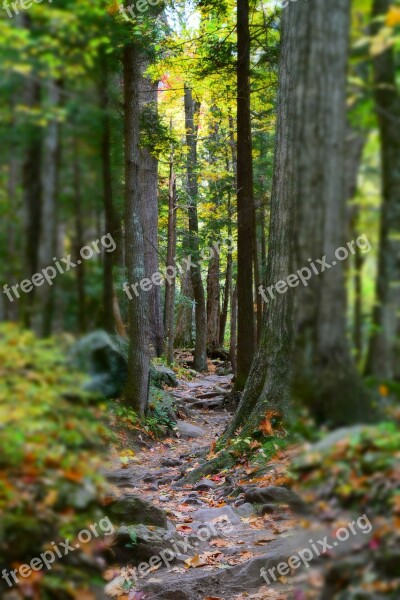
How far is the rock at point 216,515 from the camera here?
6562mm

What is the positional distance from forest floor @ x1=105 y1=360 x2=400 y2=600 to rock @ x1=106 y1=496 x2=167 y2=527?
0.11 feet

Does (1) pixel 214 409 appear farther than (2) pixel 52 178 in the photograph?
Yes

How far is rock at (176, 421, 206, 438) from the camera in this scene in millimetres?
13386

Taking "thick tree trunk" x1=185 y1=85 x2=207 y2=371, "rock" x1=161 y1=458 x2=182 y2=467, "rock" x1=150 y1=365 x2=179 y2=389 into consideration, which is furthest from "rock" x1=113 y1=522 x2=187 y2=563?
"thick tree trunk" x1=185 y1=85 x2=207 y2=371

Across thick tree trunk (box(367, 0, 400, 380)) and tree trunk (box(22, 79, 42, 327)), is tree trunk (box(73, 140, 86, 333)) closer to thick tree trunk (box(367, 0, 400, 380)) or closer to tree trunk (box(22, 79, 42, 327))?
tree trunk (box(22, 79, 42, 327))

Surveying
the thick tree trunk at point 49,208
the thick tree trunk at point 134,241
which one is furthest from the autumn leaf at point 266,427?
the thick tree trunk at point 49,208

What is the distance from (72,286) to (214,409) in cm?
1408

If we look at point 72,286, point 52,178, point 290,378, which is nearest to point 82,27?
point 52,178

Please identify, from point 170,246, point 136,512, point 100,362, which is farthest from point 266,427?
point 170,246

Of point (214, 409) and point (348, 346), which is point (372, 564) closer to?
point (348, 346)

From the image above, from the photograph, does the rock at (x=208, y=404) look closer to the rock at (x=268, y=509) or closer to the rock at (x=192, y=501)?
the rock at (x=192, y=501)

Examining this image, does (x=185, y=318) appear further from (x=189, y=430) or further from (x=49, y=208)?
(x=49, y=208)

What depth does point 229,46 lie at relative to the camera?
12.8 metres

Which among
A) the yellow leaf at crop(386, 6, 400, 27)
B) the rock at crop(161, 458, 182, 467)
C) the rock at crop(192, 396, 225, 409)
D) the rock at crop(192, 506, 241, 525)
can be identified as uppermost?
the yellow leaf at crop(386, 6, 400, 27)
